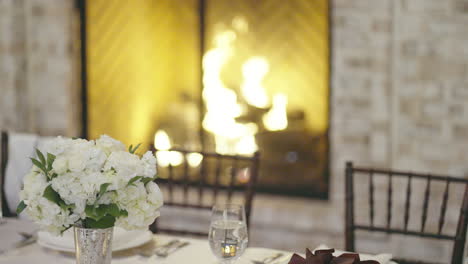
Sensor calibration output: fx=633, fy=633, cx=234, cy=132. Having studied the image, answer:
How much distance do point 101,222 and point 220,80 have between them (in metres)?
2.41

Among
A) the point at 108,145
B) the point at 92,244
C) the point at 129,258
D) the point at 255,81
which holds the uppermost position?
the point at 255,81

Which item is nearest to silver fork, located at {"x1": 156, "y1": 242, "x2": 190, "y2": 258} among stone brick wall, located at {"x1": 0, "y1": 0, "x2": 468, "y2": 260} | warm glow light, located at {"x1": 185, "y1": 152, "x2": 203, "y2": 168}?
stone brick wall, located at {"x1": 0, "y1": 0, "x2": 468, "y2": 260}

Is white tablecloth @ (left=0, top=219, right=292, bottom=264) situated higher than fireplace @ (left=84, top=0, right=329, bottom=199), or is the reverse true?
fireplace @ (left=84, top=0, right=329, bottom=199)

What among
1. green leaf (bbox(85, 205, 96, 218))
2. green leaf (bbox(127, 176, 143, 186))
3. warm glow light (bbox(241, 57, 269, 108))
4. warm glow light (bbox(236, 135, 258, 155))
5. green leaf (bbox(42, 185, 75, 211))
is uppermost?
warm glow light (bbox(241, 57, 269, 108))

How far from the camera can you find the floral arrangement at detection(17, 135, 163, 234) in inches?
50.9

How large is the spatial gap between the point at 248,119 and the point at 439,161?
A: 1145mm

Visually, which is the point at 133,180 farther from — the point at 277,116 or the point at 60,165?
the point at 277,116

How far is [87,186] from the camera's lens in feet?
4.21

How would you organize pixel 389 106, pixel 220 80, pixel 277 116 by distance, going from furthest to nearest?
pixel 220 80 < pixel 277 116 < pixel 389 106

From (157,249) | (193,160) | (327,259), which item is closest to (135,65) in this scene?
(193,160)

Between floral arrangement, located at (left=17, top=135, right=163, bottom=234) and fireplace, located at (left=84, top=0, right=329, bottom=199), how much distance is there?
2.17 meters

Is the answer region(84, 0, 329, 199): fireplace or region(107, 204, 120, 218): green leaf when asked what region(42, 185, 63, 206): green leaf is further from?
region(84, 0, 329, 199): fireplace

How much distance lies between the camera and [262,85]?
358cm

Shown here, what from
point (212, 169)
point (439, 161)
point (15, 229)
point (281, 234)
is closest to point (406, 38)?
point (439, 161)
